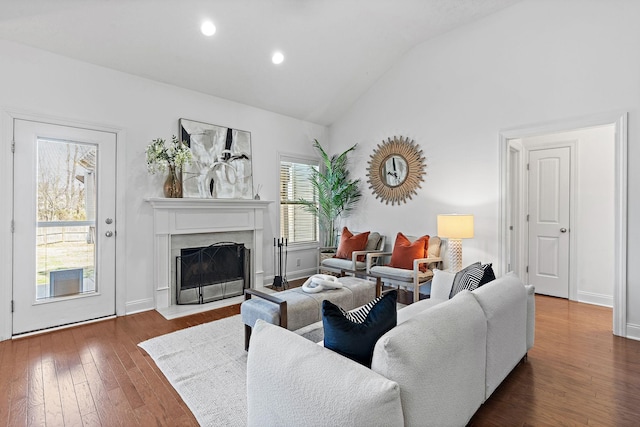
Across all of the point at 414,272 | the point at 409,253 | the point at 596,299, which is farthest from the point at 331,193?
the point at 596,299

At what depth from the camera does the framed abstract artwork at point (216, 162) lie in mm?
4211

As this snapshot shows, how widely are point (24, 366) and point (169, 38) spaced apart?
10.7 feet

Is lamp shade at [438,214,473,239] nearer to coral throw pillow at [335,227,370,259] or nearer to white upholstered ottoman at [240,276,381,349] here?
coral throw pillow at [335,227,370,259]

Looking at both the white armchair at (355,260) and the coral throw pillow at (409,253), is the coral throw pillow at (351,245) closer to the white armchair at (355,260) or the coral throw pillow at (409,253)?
the white armchair at (355,260)

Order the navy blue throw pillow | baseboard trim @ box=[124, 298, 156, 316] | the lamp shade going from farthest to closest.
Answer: the lamp shade → baseboard trim @ box=[124, 298, 156, 316] → the navy blue throw pillow

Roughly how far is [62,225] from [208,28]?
8.33 feet

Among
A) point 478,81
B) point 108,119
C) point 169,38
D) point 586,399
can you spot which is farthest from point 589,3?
point 108,119

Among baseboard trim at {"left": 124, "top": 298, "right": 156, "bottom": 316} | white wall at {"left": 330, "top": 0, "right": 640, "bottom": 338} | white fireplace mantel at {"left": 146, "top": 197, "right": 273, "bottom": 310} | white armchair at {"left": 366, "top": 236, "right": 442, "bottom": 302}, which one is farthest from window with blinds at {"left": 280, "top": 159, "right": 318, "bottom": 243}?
baseboard trim at {"left": 124, "top": 298, "right": 156, "bottom": 316}

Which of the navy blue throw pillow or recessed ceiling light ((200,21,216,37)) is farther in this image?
recessed ceiling light ((200,21,216,37))

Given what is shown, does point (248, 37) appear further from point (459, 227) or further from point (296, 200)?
point (459, 227)

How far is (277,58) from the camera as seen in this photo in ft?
13.8

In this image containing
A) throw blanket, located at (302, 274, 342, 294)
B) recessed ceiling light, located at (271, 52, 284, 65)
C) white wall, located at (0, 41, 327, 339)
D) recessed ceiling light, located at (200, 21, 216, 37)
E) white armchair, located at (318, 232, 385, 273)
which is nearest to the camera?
throw blanket, located at (302, 274, 342, 294)

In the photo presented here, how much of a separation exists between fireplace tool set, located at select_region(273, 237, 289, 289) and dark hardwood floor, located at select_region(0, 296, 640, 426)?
1789mm

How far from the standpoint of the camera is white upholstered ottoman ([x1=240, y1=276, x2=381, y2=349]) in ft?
8.37
